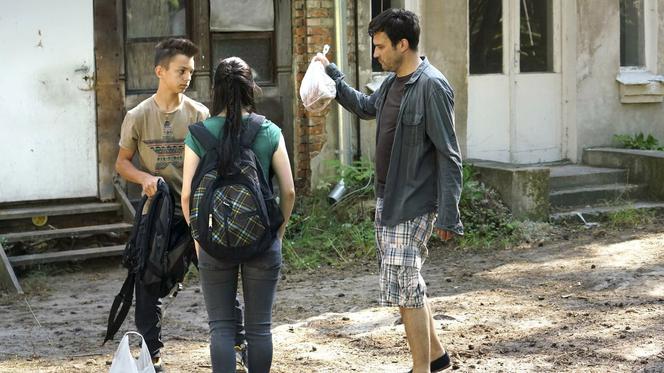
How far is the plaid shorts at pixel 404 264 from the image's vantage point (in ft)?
18.6

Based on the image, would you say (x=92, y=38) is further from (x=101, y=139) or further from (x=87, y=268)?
(x=87, y=268)

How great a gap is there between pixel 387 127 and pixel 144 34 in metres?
5.27

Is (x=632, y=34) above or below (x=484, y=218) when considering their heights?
above

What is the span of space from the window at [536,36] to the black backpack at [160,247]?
304 inches

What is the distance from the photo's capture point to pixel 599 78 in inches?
516

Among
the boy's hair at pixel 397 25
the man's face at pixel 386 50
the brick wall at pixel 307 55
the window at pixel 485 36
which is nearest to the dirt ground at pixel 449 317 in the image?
the brick wall at pixel 307 55

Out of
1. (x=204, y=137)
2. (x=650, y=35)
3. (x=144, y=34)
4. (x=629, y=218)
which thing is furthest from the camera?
(x=650, y=35)

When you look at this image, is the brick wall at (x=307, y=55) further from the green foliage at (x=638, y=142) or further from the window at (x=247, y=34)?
the green foliage at (x=638, y=142)

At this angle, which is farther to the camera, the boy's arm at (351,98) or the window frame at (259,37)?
the window frame at (259,37)

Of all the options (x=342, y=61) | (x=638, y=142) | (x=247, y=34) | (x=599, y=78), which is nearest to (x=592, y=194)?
(x=638, y=142)

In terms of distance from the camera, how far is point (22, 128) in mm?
9773

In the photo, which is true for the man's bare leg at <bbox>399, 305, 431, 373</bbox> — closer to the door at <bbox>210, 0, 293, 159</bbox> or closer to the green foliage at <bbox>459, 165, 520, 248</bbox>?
the green foliage at <bbox>459, 165, 520, 248</bbox>

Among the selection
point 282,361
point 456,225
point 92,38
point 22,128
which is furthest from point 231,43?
point 456,225

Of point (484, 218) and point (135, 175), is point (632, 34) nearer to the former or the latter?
point (484, 218)
